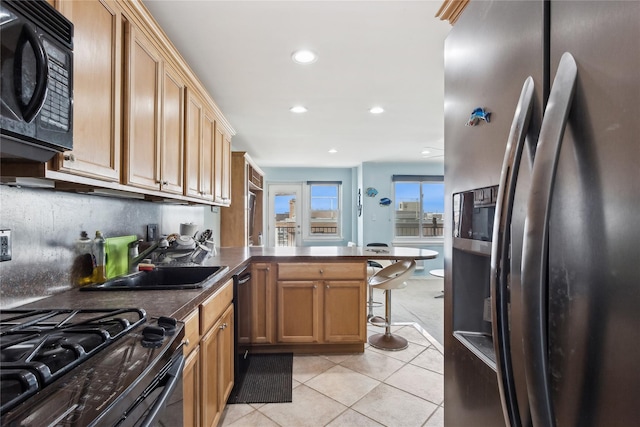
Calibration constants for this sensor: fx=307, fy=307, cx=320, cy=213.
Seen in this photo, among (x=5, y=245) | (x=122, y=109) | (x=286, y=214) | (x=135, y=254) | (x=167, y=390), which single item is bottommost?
(x=167, y=390)

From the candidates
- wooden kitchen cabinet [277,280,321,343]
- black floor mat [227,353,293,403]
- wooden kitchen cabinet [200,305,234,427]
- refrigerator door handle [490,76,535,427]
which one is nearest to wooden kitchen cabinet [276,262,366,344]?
wooden kitchen cabinet [277,280,321,343]

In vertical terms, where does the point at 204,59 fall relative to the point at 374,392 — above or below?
above

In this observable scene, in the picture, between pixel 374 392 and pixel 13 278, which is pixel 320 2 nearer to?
pixel 13 278

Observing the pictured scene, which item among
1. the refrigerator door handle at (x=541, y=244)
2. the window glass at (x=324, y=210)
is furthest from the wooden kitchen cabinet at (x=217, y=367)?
the window glass at (x=324, y=210)

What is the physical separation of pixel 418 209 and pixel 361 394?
17.3ft

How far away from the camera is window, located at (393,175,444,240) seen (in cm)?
680

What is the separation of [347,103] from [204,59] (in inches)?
56.5

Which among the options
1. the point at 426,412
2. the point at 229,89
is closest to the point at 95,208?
the point at 229,89

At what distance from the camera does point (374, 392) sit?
7.13 ft

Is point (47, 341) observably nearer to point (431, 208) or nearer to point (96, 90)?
point (96, 90)

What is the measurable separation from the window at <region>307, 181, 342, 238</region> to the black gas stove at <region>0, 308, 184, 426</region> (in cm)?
638

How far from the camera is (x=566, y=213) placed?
1.76ft

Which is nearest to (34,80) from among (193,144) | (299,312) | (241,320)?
(193,144)

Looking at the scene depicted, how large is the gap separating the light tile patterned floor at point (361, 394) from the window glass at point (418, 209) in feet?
13.7
